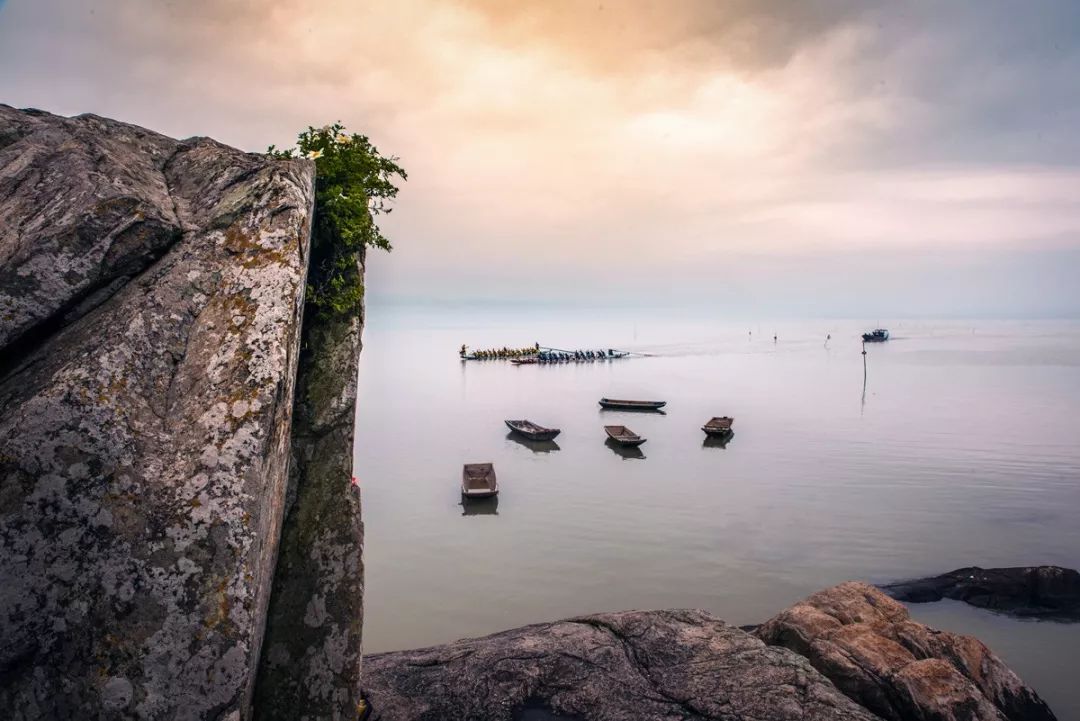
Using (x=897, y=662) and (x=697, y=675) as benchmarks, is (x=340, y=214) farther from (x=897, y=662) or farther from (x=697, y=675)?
(x=897, y=662)

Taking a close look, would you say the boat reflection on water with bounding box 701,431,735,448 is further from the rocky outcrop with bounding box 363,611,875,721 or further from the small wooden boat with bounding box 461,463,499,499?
the rocky outcrop with bounding box 363,611,875,721

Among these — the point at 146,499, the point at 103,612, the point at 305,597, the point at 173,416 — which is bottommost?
the point at 305,597

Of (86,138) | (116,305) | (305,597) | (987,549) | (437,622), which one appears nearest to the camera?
(116,305)

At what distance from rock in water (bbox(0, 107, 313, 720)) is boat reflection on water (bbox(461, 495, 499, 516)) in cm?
2381

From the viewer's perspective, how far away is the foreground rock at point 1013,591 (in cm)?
1945

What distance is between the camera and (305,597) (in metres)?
7.60

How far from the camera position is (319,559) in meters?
7.80

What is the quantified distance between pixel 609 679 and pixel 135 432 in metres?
9.04

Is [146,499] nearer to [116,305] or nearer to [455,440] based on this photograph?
[116,305]

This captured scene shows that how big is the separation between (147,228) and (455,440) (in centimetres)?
4358

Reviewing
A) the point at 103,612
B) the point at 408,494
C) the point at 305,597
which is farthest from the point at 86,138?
the point at 408,494

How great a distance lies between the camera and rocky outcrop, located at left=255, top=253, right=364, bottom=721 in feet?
24.0

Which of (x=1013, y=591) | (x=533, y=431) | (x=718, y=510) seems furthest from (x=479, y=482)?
(x=1013, y=591)

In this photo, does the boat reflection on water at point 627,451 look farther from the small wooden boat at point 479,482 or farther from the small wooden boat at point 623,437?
the small wooden boat at point 479,482
